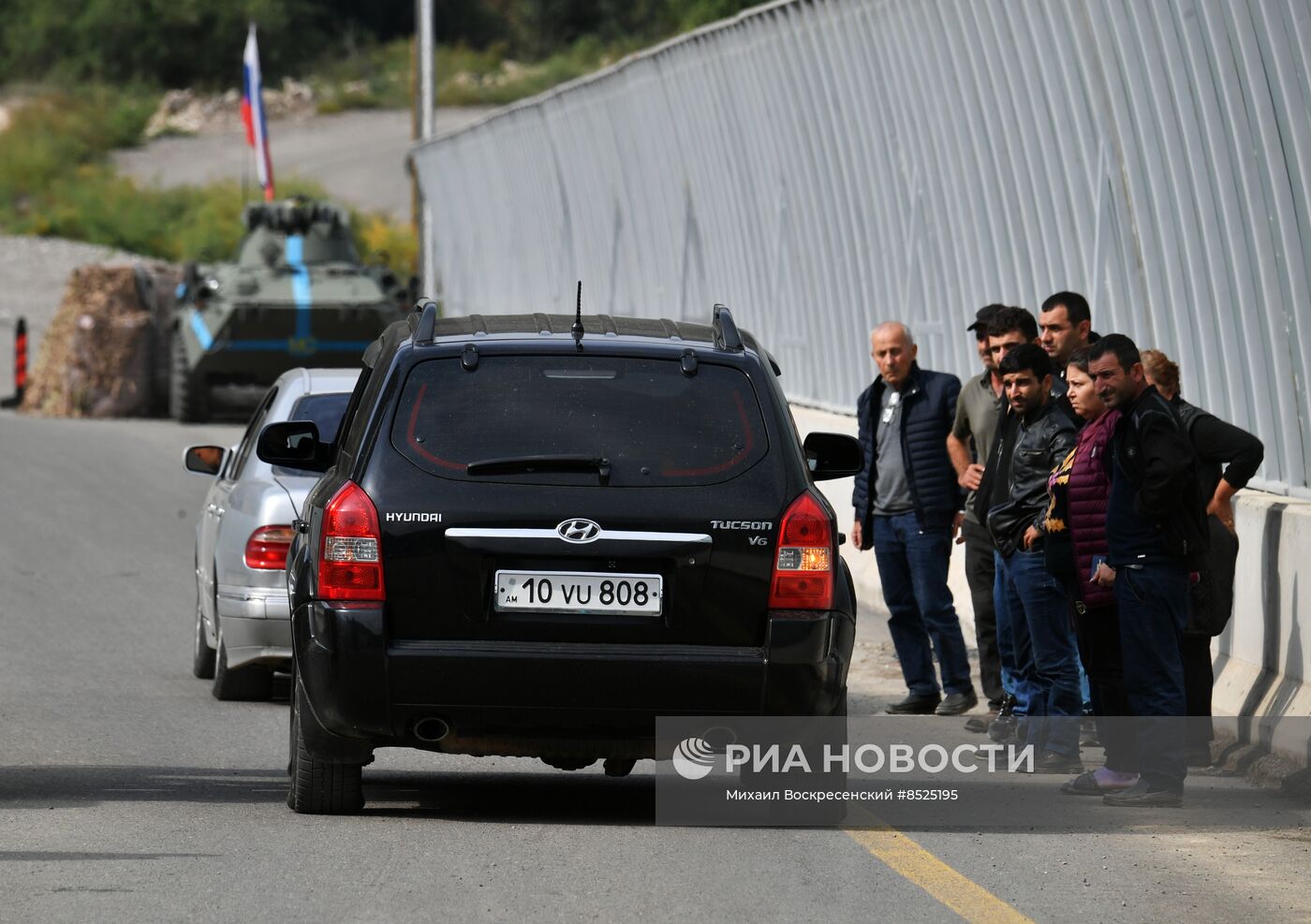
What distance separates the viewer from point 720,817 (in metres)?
8.45

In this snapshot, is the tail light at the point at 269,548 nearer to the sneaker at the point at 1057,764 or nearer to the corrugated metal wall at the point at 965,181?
the sneaker at the point at 1057,764

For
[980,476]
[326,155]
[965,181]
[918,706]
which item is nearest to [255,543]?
[918,706]

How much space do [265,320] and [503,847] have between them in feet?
73.9

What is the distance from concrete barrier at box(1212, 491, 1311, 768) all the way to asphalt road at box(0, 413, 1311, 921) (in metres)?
0.38

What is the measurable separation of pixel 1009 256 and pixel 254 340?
15.9m

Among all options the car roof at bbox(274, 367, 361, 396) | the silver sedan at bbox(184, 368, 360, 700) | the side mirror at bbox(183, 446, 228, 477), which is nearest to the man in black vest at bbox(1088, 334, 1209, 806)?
the silver sedan at bbox(184, 368, 360, 700)

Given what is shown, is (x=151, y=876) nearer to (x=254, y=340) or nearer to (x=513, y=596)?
(x=513, y=596)

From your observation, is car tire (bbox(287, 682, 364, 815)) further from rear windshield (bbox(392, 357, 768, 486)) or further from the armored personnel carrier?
the armored personnel carrier

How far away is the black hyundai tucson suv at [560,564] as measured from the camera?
25.0 ft

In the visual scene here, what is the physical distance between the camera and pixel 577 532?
25.0ft

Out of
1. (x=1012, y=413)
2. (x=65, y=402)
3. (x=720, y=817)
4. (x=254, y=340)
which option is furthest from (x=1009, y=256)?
(x=65, y=402)

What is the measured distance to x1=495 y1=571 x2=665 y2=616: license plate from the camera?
25.1 ft

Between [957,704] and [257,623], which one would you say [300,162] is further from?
[957,704]

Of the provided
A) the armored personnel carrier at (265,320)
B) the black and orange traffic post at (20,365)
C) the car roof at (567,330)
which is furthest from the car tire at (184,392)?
the car roof at (567,330)
